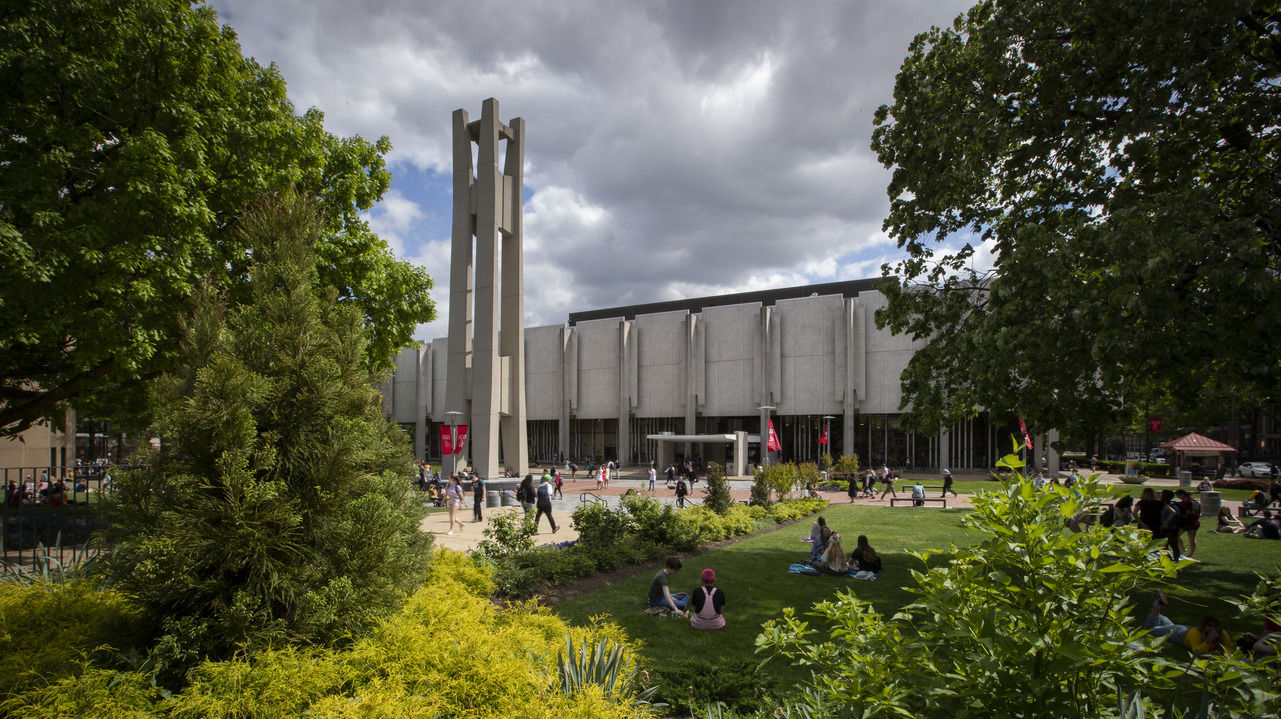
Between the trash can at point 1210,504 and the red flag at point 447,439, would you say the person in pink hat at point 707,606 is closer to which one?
the trash can at point 1210,504

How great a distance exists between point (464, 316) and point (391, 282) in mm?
18038

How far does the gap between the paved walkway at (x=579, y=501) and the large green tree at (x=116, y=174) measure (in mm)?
6089

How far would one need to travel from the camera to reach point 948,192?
1141 centimetres

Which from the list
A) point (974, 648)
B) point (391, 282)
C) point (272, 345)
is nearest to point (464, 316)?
point (391, 282)

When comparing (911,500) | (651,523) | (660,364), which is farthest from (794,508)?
(660,364)

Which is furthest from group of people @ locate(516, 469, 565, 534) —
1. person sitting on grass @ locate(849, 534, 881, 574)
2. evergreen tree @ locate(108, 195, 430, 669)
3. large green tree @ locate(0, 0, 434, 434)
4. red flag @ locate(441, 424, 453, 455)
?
evergreen tree @ locate(108, 195, 430, 669)

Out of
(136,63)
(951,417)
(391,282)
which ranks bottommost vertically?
(951,417)

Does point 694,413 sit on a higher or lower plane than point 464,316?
lower

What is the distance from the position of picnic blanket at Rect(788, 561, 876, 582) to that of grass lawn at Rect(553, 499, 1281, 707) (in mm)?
137

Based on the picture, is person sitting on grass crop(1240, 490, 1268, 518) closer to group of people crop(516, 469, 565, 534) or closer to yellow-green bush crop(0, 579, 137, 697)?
group of people crop(516, 469, 565, 534)

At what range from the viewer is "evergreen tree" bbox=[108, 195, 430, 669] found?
3.98 m

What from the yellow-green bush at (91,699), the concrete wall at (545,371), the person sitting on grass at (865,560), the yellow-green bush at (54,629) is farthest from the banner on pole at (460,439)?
the concrete wall at (545,371)

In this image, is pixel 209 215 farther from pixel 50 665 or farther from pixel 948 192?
pixel 948 192

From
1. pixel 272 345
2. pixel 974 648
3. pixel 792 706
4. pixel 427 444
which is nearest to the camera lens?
pixel 974 648
